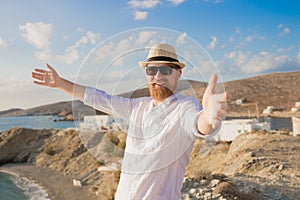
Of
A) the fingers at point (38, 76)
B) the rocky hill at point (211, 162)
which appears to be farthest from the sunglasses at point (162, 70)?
the fingers at point (38, 76)

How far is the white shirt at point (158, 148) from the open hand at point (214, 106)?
0.18 m

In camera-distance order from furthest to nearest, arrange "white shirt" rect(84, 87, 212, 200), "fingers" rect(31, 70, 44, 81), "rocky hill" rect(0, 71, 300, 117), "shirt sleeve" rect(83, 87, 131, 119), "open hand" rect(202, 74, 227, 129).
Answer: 1. "rocky hill" rect(0, 71, 300, 117)
2. "fingers" rect(31, 70, 44, 81)
3. "shirt sleeve" rect(83, 87, 131, 119)
4. "white shirt" rect(84, 87, 212, 200)
5. "open hand" rect(202, 74, 227, 129)

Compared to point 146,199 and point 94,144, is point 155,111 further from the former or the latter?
point 94,144

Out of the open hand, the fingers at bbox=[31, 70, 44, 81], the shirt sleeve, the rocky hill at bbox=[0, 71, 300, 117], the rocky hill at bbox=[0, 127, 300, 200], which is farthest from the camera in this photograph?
the rocky hill at bbox=[0, 71, 300, 117]

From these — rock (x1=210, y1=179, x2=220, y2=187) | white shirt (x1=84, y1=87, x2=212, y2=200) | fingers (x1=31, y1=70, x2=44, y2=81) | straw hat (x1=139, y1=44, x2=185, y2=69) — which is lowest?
rock (x1=210, y1=179, x2=220, y2=187)

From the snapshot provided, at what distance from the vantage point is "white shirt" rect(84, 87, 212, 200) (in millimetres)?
1785

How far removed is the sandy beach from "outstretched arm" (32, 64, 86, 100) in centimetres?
1293

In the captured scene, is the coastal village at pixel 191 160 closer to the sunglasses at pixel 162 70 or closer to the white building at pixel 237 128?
the white building at pixel 237 128

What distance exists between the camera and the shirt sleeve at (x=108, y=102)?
2.05 metres

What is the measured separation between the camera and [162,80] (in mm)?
1892

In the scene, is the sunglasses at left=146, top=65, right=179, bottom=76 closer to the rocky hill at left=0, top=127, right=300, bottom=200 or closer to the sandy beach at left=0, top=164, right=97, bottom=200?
the rocky hill at left=0, top=127, right=300, bottom=200

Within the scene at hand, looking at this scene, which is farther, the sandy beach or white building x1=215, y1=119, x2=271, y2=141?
white building x1=215, y1=119, x2=271, y2=141

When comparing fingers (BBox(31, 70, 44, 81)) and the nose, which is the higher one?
fingers (BBox(31, 70, 44, 81))

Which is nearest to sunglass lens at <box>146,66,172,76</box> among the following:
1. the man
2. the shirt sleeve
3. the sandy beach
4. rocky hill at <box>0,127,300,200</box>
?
the man
